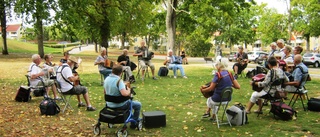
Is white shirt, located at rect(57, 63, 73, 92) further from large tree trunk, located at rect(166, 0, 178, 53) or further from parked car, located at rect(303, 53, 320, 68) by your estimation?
parked car, located at rect(303, 53, 320, 68)

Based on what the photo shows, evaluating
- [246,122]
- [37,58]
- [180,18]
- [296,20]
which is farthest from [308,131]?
[296,20]

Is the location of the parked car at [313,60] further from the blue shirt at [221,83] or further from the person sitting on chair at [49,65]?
the person sitting on chair at [49,65]

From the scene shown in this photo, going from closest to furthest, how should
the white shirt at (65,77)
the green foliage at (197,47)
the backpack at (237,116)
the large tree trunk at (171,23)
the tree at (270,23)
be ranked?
the backpack at (237,116) → the white shirt at (65,77) → the large tree trunk at (171,23) → the green foliage at (197,47) → the tree at (270,23)

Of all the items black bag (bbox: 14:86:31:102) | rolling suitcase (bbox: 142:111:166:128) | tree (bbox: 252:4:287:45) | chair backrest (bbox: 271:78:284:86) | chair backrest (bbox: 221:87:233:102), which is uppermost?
tree (bbox: 252:4:287:45)

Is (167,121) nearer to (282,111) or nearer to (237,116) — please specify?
(237,116)

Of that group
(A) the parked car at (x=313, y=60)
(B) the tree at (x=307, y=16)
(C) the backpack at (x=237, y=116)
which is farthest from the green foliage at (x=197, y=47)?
(C) the backpack at (x=237, y=116)

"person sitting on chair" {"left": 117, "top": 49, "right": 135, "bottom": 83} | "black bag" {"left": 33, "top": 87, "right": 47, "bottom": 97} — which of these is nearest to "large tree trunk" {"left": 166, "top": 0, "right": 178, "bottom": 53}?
"person sitting on chair" {"left": 117, "top": 49, "right": 135, "bottom": 83}

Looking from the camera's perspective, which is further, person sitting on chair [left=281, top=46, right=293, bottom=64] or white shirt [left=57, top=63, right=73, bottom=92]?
person sitting on chair [left=281, top=46, right=293, bottom=64]

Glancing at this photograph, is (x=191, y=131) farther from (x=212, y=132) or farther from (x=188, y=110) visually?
(x=188, y=110)

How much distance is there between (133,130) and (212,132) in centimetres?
162

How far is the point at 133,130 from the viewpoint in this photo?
6.03 m

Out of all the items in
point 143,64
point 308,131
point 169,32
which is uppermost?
point 169,32

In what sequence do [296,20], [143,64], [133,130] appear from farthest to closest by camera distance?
[296,20] → [143,64] → [133,130]

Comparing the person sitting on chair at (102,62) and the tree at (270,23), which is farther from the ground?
the tree at (270,23)
